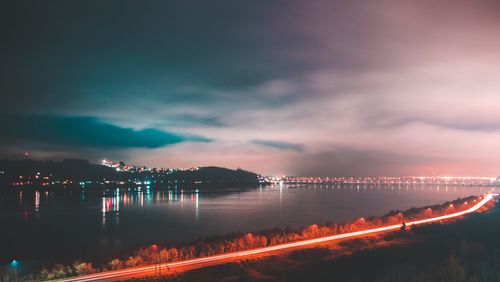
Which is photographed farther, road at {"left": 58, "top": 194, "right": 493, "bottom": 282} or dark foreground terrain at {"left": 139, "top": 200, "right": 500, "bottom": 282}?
dark foreground terrain at {"left": 139, "top": 200, "right": 500, "bottom": 282}

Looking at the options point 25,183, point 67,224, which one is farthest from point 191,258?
point 25,183

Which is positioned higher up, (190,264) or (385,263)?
(190,264)

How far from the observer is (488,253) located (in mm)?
14992

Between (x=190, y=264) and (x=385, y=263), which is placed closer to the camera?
(x=190, y=264)

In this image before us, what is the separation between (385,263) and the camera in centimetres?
1359

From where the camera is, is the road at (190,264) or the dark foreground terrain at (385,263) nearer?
the road at (190,264)

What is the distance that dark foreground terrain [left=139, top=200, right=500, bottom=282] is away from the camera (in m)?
11.1

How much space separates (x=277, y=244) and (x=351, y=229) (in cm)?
541

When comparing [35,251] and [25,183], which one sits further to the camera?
[25,183]

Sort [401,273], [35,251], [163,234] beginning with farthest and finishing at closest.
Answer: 1. [163,234]
2. [35,251]
3. [401,273]

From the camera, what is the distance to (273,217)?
108ft

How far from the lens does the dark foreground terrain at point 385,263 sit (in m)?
11.1

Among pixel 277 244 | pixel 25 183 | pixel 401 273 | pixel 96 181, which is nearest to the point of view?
pixel 401 273

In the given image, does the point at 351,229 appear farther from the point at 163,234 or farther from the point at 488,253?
the point at 163,234
